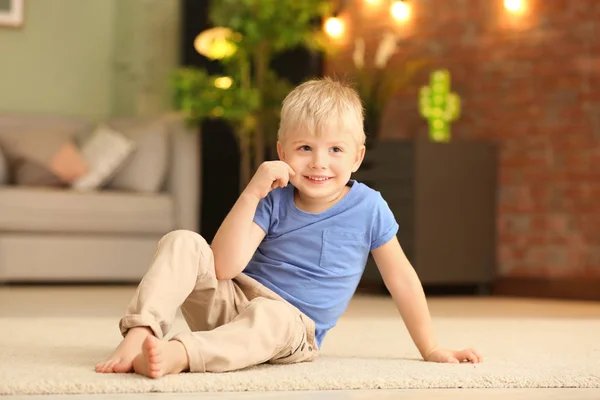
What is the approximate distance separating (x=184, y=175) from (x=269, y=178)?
335cm

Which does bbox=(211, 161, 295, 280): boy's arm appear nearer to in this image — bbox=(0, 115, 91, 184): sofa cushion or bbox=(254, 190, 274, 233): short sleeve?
bbox=(254, 190, 274, 233): short sleeve

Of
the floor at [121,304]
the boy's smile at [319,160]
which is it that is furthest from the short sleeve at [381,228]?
the floor at [121,304]

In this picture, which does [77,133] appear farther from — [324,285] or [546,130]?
[324,285]

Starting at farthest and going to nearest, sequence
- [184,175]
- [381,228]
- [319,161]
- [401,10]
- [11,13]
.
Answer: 1. [11,13]
2. [401,10]
3. [184,175]
4. [381,228]
5. [319,161]

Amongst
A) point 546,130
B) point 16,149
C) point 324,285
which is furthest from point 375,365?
point 16,149

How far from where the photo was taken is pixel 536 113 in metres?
5.07

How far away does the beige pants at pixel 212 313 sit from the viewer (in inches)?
69.3

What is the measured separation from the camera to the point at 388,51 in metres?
5.13

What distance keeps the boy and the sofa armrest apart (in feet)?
10.3

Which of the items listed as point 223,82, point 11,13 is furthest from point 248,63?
point 11,13

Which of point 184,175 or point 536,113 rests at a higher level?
point 536,113

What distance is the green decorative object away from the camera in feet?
16.1

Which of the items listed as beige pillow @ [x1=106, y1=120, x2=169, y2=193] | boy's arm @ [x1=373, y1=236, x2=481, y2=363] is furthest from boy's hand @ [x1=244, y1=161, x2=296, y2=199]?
beige pillow @ [x1=106, y1=120, x2=169, y2=193]

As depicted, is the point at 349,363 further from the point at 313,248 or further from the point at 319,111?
the point at 319,111
